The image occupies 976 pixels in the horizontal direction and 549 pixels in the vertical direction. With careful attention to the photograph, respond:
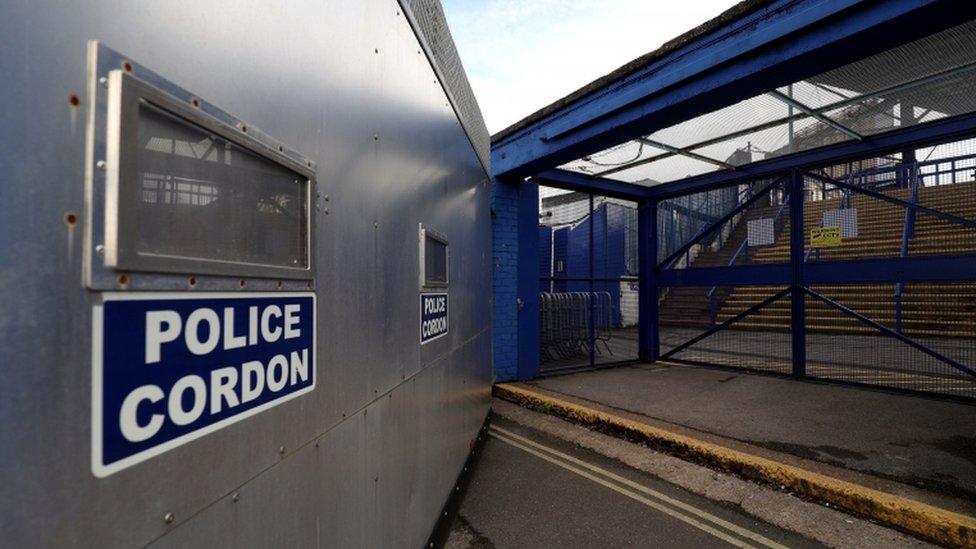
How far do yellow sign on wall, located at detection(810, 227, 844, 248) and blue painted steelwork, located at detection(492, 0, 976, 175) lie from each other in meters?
3.72

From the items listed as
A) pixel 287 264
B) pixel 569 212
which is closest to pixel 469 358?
pixel 287 264

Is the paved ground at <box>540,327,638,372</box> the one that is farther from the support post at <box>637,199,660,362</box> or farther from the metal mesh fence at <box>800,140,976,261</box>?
the metal mesh fence at <box>800,140,976,261</box>

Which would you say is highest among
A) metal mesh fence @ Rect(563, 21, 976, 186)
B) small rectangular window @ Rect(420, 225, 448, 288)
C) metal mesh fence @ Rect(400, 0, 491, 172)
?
metal mesh fence @ Rect(563, 21, 976, 186)

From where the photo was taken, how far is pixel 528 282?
7.76 meters

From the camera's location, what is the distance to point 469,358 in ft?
13.9

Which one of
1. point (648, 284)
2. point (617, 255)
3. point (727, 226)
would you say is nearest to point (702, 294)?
point (727, 226)

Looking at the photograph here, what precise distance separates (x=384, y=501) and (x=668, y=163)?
7337 mm

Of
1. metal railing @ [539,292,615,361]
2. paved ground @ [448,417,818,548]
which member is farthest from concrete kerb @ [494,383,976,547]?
metal railing @ [539,292,615,361]

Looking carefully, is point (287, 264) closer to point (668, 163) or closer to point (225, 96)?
point (225, 96)

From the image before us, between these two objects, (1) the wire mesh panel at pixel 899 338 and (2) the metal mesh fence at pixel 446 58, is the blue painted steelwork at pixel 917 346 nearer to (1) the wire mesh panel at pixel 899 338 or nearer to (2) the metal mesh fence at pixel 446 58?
(1) the wire mesh panel at pixel 899 338

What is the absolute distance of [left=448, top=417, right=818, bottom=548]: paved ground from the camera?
10.6 ft

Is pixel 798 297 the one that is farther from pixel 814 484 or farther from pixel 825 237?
pixel 814 484

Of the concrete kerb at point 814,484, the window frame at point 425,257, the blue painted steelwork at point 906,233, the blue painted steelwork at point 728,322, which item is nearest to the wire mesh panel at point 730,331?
the blue painted steelwork at point 728,322

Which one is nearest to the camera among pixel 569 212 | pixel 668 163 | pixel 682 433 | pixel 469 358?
pixel 469 358
